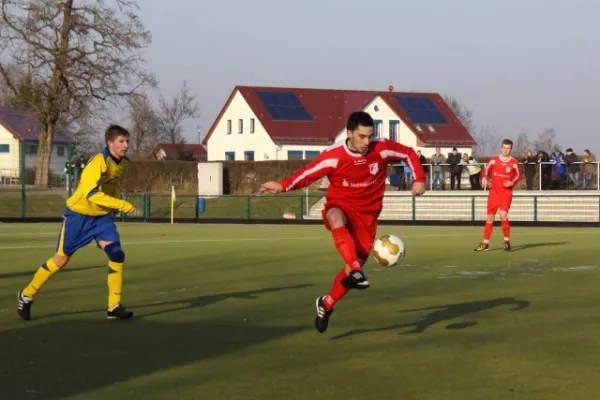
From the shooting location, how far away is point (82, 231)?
10.7 m

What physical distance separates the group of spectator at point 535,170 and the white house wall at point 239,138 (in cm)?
3824

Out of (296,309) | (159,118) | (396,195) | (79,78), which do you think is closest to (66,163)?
(396,195)

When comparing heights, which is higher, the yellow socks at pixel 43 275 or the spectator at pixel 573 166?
the spectator at pixel 573 166

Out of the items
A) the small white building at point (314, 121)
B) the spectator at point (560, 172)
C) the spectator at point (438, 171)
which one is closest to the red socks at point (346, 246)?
the spectator at point (560, 172)

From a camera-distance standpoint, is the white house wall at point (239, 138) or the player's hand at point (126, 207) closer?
the player's hand at point (126, 207)

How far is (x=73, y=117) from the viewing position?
59375 mm

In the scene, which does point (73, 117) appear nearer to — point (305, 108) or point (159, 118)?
point (305, 108)

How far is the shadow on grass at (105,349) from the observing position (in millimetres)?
7168

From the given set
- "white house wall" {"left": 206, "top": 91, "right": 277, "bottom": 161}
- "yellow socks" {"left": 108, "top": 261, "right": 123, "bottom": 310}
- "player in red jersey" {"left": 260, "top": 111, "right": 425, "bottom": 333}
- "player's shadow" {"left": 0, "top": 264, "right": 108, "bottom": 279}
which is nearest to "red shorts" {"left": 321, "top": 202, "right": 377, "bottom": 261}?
"player in red jersey" {"left": 260, "top": 111, "right": 425, "bottom": 333}

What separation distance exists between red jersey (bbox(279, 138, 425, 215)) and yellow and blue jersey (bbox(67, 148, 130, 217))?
2137 millimetres

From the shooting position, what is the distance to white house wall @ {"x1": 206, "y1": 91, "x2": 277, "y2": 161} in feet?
265

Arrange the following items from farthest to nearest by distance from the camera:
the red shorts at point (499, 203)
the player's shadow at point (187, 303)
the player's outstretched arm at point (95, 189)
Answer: the red shorts at point (499, 203), the player's shadow at point (187, 303), the player's outstretched arm at point (95, 189)

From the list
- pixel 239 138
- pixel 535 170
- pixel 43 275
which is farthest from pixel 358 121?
pixel 239 138

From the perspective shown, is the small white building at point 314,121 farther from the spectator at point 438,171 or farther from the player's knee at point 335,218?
the player's knee at point 335,218
